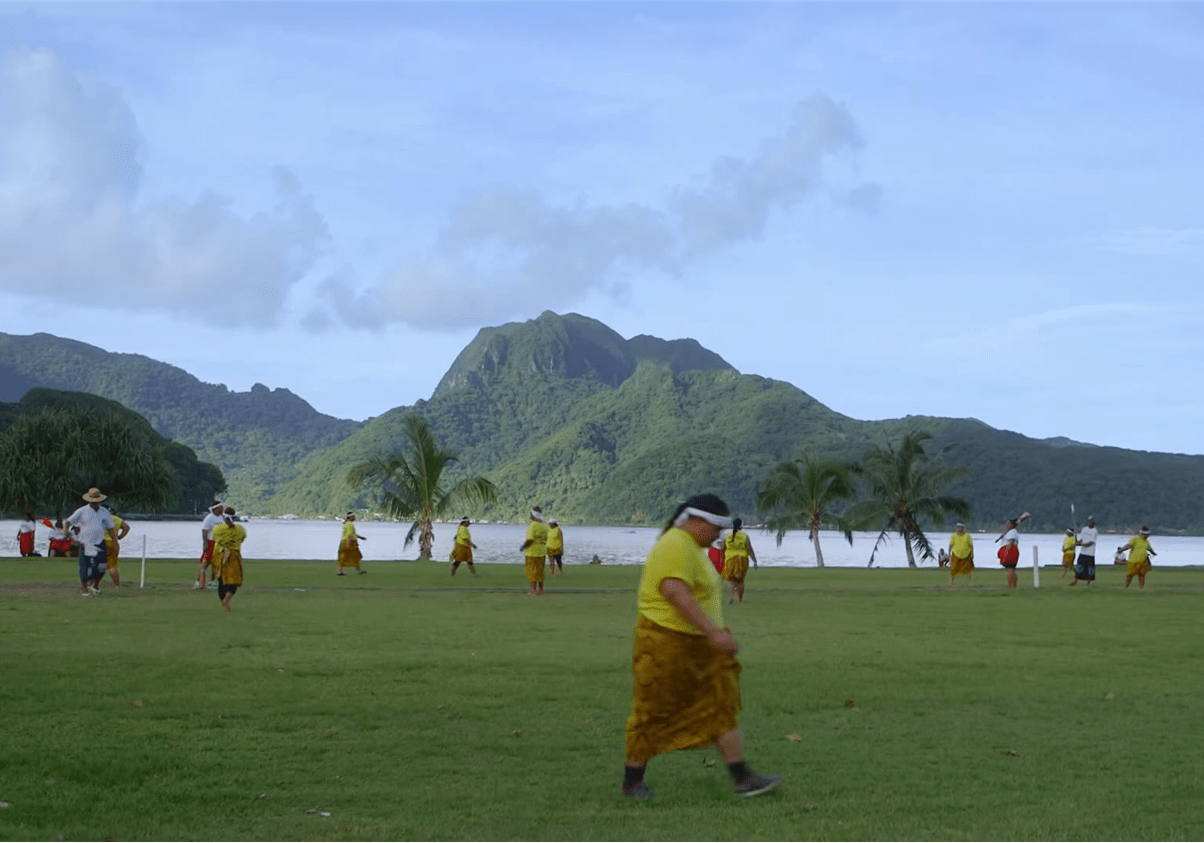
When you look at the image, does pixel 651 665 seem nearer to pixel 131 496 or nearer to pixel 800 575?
Answer: pixel 800 575

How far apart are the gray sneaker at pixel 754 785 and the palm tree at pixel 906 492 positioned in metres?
58.2

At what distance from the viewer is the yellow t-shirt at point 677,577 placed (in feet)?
27.0

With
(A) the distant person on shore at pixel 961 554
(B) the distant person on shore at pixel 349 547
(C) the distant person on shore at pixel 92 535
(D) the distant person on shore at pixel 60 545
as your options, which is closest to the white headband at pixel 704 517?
(C) the distant person on shore at pixel 92 535

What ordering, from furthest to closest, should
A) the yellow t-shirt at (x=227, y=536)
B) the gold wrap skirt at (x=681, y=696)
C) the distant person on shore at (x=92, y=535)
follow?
the distant person on shore at (x=92, y=535), the yellow t-shirt at (x=227, y=536), the gold wrap skirt at (x=681, y=696)

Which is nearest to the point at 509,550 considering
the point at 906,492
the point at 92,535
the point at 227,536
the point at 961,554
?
the point at 906,492

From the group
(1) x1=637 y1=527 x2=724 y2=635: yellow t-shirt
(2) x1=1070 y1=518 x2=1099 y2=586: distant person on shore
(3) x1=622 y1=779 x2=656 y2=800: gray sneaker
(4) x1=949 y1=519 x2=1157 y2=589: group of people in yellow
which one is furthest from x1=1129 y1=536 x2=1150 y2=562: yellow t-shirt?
(3) x1=622 y1=779 x2=656 y2=800: gray sneaker

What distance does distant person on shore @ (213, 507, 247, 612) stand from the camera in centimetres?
2288

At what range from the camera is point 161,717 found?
10.8m

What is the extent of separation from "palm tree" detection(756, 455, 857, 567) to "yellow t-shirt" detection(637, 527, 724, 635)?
56.7 metres

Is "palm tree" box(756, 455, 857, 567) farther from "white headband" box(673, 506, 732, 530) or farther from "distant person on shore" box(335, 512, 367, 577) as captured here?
"white headband" box(673, 506, 732, 530)

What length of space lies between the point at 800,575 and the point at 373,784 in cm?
3947

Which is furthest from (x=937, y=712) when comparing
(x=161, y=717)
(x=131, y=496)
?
(x=131, y=496)

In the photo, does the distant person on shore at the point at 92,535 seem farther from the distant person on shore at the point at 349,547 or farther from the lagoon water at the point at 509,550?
the distant person on shore at the point at 349,547

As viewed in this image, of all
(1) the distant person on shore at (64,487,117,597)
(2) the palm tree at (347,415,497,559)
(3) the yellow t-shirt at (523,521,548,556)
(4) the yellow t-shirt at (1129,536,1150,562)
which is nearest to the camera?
(1) the distant person on shore at (64,487,117,597)
